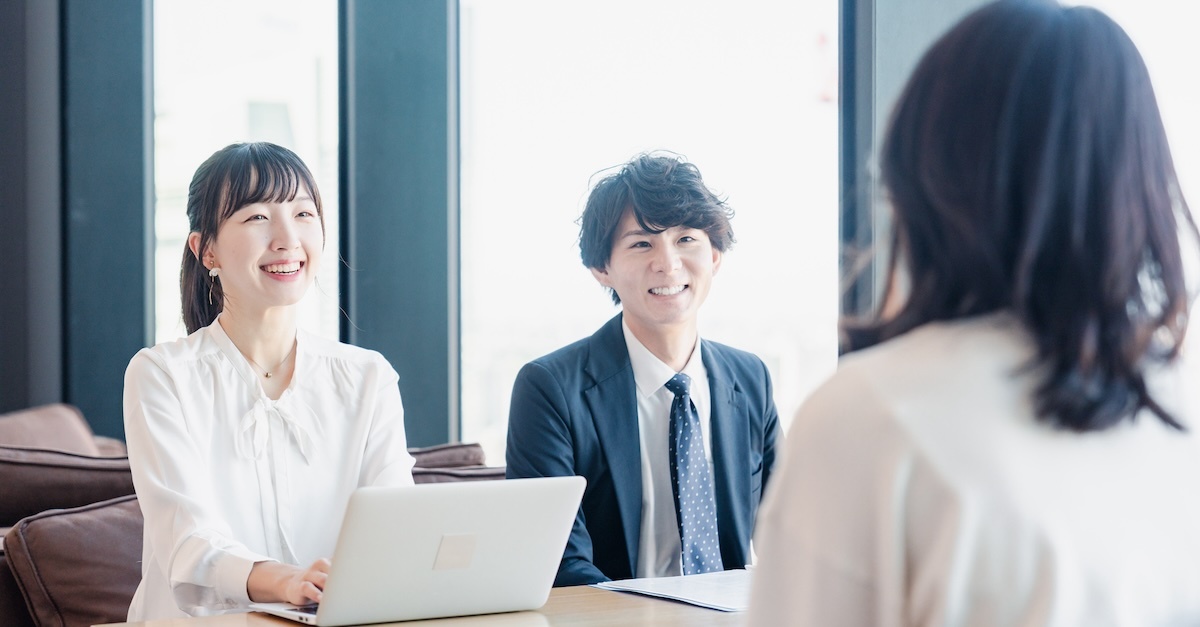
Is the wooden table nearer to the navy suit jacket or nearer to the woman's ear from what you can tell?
the navy suit jacket

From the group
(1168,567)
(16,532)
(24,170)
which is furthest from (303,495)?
(24,170)

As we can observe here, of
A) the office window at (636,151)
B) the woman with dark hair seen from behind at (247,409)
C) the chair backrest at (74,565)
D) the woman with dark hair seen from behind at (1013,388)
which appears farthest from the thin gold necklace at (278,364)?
the woman with dark hair seen from behind at (1013,388)

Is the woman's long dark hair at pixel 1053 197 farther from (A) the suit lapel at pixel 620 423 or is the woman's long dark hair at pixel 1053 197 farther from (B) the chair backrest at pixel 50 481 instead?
(B) the chair backrest at pixel 50 481

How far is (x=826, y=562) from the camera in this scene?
823 millimetres

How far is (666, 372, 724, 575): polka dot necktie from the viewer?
212 cm

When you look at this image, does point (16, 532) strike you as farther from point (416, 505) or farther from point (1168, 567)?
point (1168, 567)

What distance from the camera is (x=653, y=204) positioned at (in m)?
2.34

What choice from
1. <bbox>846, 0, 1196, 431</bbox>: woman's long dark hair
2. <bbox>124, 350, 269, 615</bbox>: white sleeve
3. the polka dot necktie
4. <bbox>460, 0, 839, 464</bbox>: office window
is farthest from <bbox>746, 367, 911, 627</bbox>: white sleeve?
<bbox>460, 0, 839, 464</bbox>: office window

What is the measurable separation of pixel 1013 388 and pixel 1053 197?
5.4 inches

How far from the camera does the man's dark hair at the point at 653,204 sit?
2.34m

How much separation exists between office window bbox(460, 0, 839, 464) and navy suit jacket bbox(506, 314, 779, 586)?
0.61 m

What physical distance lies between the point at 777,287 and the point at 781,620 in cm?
241

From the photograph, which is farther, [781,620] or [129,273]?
[129,273]

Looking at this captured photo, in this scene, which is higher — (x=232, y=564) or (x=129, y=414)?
(x=129, y=414)
